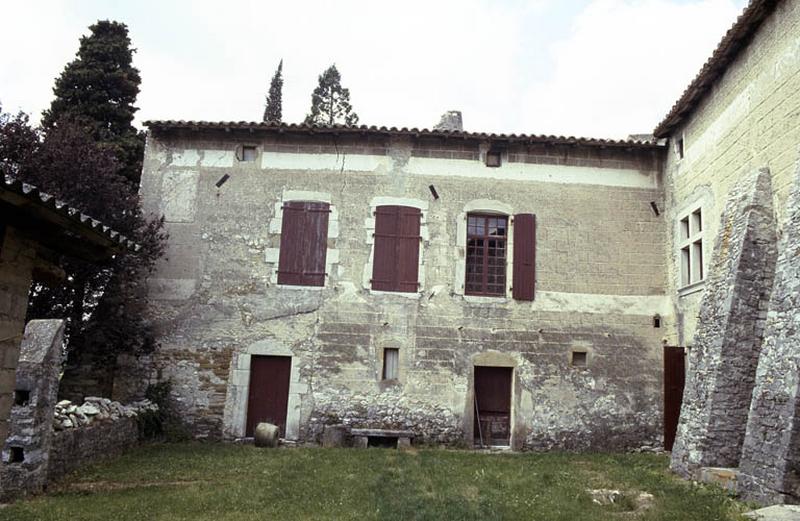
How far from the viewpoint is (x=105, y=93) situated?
597 inches

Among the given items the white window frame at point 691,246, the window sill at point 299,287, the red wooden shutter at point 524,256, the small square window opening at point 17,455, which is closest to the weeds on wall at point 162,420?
the window sill at point 299,287

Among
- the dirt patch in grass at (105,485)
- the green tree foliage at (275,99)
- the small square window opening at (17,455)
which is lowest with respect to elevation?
the dirt patch in grass at (105,485)

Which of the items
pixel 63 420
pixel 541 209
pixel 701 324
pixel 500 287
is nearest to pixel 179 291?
pixel 63 420

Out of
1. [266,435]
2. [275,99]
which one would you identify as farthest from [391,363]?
[275,99]

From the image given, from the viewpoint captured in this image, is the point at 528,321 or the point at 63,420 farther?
the point at 528,321

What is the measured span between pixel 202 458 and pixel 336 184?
6.08 m

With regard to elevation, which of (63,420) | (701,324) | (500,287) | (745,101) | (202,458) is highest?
(745,101)

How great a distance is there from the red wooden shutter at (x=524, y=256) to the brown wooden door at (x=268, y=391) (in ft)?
16.2

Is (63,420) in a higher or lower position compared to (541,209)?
lower

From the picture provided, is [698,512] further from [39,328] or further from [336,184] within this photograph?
[336,184]

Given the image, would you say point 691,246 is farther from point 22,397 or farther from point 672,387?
point 22,397

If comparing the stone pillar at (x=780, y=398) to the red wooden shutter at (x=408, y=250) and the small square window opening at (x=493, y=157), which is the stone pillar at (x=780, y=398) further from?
the red wooden shutter at (x=408, y=250)

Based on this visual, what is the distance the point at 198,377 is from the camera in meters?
12.4

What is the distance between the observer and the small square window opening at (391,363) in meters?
12.5
